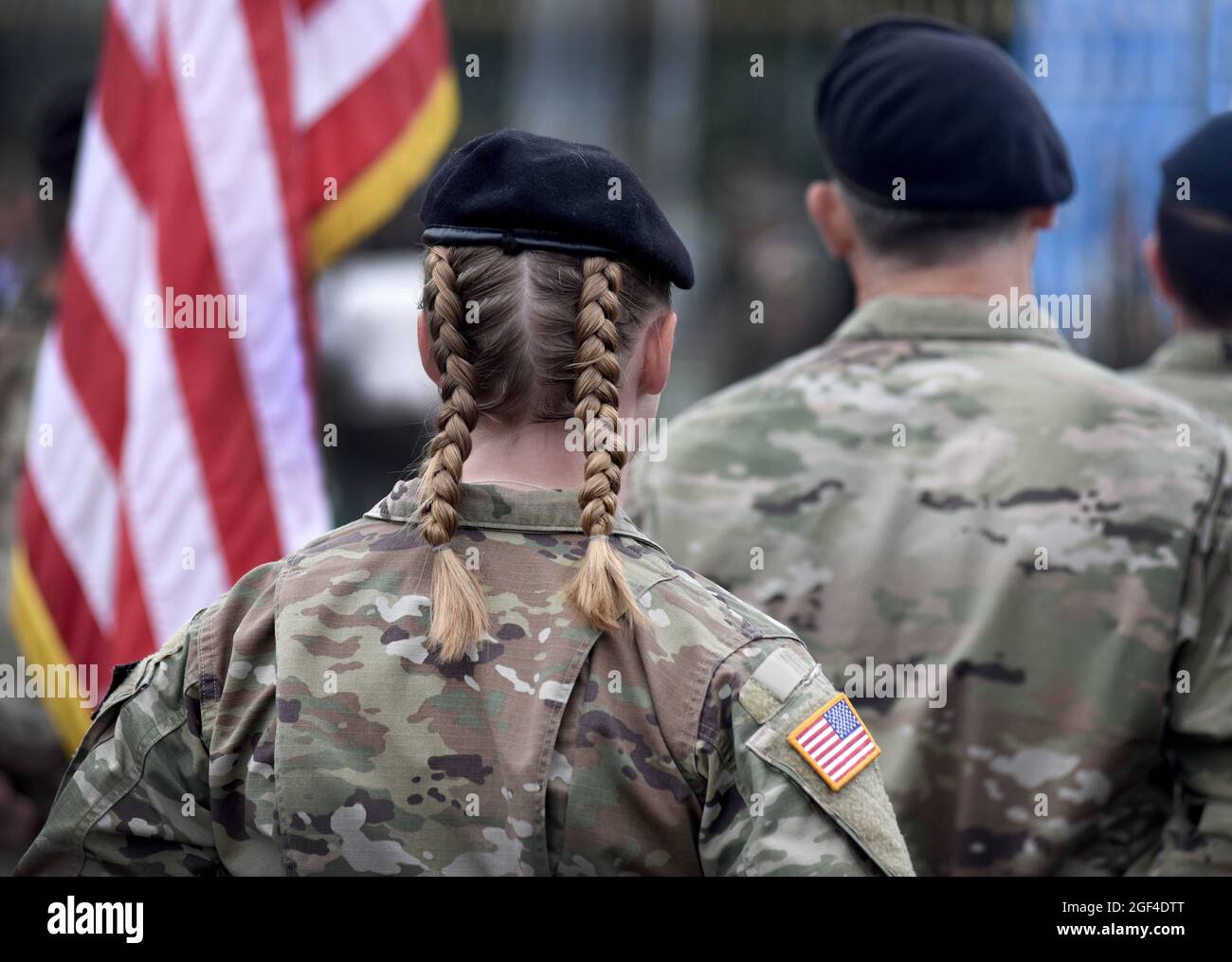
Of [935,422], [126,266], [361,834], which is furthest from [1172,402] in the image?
[126,266]

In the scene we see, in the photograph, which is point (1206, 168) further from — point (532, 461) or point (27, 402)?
point (27, 402)

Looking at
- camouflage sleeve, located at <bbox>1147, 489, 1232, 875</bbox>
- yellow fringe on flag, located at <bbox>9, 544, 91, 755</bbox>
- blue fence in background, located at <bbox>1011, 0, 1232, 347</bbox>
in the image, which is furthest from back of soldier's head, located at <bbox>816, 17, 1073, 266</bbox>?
blue fence in background, located at <bbox>1011, 0, 1232, 347</bbox>

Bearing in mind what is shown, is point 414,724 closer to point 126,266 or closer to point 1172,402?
point 1172,402

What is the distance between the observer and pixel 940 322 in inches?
87.7

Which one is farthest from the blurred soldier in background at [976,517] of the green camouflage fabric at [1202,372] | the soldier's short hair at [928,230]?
the green camouflage fabric at [1202,372]

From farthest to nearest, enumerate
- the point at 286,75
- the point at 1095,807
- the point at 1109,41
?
the point at 1109,41 < the point at 286,75 < the point at 1095,807

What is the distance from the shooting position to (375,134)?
3.14m

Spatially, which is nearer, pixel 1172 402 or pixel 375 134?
pixel 1172 402

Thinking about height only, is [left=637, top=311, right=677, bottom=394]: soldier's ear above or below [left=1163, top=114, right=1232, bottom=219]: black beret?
below

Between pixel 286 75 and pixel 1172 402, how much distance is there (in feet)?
6.71

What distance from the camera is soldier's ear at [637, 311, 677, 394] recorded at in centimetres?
142

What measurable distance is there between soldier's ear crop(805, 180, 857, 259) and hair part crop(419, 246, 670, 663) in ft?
3.41

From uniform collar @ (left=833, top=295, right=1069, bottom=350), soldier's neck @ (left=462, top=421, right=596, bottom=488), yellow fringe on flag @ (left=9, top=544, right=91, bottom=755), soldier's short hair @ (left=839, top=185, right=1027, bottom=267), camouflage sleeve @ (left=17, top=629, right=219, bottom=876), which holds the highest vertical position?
soldier's short hair @ (left=839, top=185, right=1027, bottom=267)

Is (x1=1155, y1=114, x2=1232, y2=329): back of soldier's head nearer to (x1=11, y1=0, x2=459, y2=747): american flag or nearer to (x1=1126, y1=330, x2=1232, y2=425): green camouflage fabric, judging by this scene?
(x1=1126, y1=330, x2=1232, y2=425): green camouflage fabric
